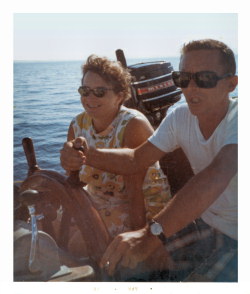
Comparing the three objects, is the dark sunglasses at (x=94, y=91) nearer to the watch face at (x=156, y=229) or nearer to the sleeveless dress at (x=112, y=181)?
the sleeveless dress at (x=112, y=181)

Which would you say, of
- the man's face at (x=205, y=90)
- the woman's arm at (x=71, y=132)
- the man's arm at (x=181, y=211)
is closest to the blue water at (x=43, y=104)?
the woman's arm at (x=71, y=132)

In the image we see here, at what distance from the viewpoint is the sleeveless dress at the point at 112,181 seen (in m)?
1.63

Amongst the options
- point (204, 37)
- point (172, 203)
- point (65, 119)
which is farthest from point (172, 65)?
point (172, 203)

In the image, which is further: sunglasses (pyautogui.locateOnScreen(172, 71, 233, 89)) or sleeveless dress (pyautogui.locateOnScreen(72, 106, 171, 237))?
sleeveless dress (pyautogui.locateOnScreen(72, 106, 171, 237))

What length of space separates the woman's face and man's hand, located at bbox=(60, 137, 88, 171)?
253mm

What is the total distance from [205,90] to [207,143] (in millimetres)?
221

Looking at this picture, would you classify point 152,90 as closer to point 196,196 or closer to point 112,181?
point 112,181

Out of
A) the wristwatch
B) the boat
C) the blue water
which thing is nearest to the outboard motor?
the blue water

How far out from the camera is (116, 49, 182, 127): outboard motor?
187cm

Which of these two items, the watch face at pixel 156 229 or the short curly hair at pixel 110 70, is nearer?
the watch face at pixel 156 229

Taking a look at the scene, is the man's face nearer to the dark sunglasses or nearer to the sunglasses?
the sunglasses

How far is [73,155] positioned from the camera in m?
1.40
